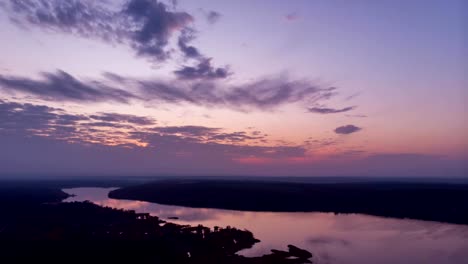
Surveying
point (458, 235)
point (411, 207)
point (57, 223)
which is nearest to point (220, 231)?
point (57, 223)

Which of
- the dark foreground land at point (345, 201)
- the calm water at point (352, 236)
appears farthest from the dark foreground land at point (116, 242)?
the dark foreground land at point (345, 201)

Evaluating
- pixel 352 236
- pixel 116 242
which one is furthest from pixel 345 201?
pixel 116 242

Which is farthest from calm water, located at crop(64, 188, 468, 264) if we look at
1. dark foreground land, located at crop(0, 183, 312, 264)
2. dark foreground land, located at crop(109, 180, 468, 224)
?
dark foreground land, located at crop(109, 180, 468, 224)

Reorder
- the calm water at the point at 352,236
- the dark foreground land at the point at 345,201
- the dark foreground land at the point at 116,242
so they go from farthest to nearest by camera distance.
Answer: the dark foreground land at the point at 345,201 < the calm water at the point at 352,236 < the dark foreground land at the point at 116,242

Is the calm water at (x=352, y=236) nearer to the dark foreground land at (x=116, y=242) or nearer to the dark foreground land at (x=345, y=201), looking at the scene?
the dark foreground land at (x=116, y=242)

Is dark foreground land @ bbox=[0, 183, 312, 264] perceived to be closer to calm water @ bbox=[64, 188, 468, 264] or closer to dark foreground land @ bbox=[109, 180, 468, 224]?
calm water @ bbox=[64, 188, 468, 264]

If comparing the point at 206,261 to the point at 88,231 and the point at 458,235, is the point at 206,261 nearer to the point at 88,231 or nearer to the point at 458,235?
the point at 88,231

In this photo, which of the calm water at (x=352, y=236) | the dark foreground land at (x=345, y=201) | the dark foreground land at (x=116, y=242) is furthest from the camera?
the dark foreground land at (x=345, y=201)
